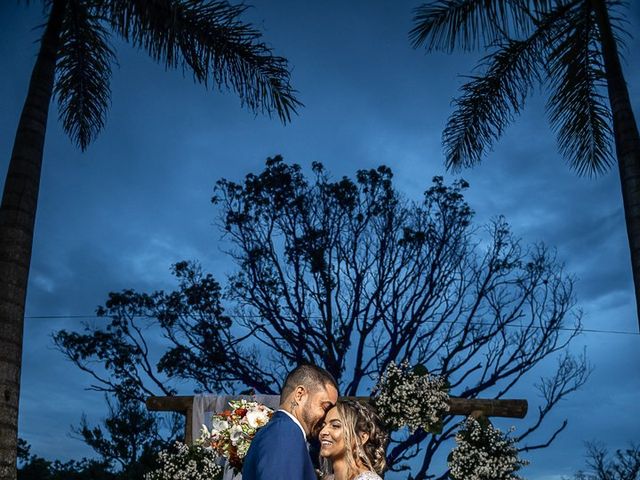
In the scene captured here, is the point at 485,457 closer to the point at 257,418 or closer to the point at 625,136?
the point at 257,418

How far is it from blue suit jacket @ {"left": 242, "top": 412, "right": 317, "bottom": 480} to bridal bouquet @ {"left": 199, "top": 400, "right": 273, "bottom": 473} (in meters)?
3.17

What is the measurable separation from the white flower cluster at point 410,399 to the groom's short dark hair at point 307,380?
4490mm

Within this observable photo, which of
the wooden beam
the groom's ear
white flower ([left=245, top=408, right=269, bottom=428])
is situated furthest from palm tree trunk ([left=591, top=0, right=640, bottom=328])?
the groom's ear

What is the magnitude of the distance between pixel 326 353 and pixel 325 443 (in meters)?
12.6

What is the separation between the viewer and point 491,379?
60.7 ft

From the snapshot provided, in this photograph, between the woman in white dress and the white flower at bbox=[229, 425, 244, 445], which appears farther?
the white flower at bbox=[229, 425, 244, 445]

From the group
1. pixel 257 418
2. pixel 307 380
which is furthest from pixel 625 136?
pixel 307 380

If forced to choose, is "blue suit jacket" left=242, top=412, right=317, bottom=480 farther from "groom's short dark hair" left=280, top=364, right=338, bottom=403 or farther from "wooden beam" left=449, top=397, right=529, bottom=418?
"wooden beam" left=449, top=397, right=529, bottom=418

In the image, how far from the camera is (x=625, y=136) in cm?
948

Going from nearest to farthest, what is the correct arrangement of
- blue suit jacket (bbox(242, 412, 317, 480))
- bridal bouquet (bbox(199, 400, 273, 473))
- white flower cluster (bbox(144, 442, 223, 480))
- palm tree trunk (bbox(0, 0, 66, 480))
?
1. blue suit jacket (bbox(242, 412, 317, 480))
2. bridal bouquet (bbox(199, 400, 273, 473))
3. palm tree trunk (bbox(0, 0, 66, 480))
4. white flower cluster (bbox(144, 442, 223, 480))

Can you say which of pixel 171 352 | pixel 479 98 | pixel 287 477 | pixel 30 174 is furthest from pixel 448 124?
pixel 171 352

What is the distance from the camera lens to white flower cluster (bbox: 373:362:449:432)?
8.87 metres

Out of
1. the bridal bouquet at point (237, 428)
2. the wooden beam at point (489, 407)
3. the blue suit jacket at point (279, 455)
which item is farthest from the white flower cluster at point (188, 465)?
the blue suit jacket at point (279, 455)

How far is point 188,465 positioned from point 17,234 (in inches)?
136
